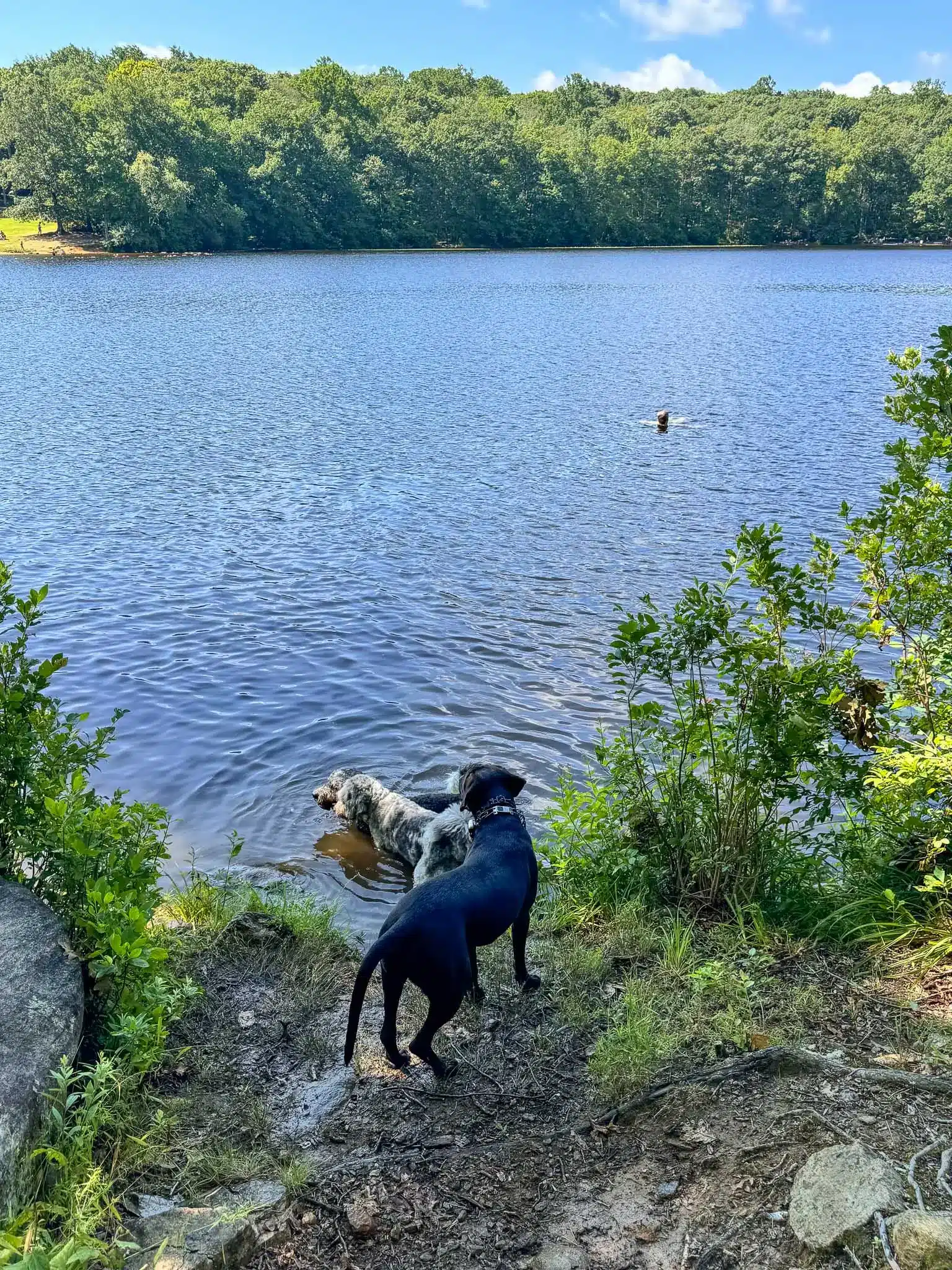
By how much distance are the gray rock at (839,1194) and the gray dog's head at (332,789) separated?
6643 millimetres

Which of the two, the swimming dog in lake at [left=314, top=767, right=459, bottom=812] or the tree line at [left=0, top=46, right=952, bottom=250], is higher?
the tree line at [left=0, top=46, right=952, bottom=250]

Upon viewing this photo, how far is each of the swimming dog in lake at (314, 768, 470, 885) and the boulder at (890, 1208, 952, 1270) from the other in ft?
16.2

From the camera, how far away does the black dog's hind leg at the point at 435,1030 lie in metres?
4.82

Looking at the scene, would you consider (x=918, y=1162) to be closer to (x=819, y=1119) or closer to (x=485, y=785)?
(x=819, y=1119)

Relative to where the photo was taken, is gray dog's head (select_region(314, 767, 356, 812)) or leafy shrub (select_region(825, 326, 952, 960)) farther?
gray dog's head (select_region(314, 767, 356, 812))

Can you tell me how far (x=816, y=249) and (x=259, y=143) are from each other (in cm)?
6952

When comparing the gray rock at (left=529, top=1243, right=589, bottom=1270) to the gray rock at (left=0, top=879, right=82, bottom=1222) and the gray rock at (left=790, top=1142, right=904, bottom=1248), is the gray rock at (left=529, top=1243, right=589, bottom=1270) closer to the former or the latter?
the gray rock at (left=790, top=1142, right=904, bottom=1248)

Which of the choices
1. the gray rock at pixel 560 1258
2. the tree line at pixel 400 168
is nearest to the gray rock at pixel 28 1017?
the gray rock at pixel 560 1258

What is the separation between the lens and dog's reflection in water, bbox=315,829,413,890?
28.7 ft

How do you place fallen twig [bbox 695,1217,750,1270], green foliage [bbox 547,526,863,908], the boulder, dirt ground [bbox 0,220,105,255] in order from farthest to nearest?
dirt ground [bbox 0,220,105,255] → green foliage [bbox 547,526,863,908] → fallen twig [bbox 695,1217,750,1270] → the boulder

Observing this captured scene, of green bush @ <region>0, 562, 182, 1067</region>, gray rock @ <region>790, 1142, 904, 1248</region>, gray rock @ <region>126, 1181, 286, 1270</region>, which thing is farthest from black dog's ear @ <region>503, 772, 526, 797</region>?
gray rock @ <region>790, 1142, 904, 1248</region>

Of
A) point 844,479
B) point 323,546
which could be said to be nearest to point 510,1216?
point 323,546

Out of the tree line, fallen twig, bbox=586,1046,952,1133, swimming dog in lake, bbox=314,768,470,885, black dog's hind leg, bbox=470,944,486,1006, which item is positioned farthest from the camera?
the tree line

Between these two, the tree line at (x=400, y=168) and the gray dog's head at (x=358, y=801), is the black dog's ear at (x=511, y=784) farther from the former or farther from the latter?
the tree line at (x=400, y=168)
